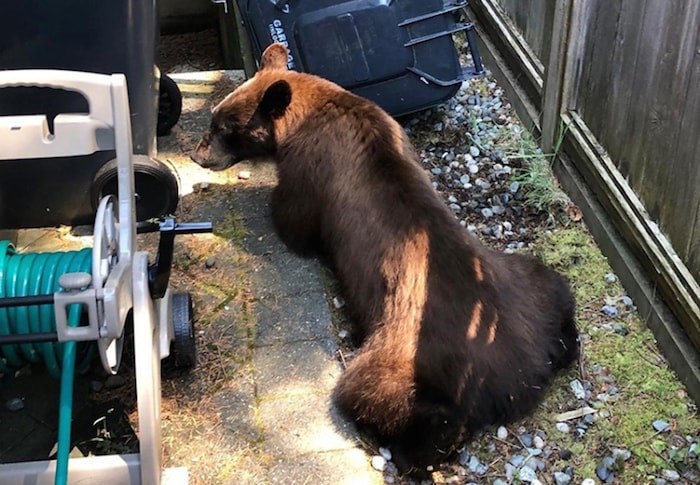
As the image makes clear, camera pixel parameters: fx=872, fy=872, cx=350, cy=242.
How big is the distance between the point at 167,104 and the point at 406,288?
200cm

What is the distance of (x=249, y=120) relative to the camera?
3779 mm

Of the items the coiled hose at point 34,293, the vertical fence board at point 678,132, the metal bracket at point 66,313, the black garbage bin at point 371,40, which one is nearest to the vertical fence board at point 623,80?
the vertical fence board at point 678,132

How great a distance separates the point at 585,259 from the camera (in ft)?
12.3

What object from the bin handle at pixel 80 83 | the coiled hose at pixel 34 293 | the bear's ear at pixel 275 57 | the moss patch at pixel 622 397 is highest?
the bin handle at pixel 80 83

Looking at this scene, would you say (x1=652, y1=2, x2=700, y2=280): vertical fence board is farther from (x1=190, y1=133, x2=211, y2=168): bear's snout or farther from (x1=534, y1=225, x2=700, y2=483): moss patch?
(x1=190, y1=133, x2=211, y2=168): bear's snout

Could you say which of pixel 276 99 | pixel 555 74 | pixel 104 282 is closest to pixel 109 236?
pixel 104 282

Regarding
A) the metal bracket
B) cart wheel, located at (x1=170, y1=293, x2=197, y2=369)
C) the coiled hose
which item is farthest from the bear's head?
the metal bracket

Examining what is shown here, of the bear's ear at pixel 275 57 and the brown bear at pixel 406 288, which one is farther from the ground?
the bear's ear at pixel 275 57

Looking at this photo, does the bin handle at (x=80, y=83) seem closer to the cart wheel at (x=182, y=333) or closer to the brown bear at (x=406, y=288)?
the cart wheel at (x=182, y=333)

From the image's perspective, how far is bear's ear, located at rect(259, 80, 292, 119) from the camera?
358 centimetres

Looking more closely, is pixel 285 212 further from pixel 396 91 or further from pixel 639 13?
pixel 639 13

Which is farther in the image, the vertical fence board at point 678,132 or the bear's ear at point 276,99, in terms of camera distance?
the bear's ear at point 276,99

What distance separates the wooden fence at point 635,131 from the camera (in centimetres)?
308

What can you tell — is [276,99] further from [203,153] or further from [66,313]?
[66,313]
